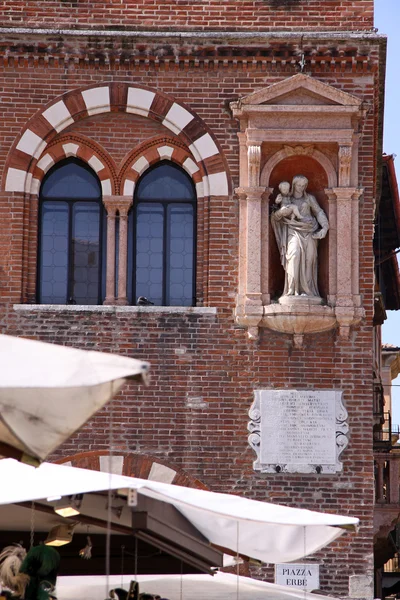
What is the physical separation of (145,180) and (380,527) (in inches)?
274

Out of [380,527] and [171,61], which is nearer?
[171,61]

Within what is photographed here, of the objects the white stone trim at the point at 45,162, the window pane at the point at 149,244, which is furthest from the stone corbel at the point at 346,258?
the white stone trim at the point at 45,162

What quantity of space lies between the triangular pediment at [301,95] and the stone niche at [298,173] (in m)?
0.01

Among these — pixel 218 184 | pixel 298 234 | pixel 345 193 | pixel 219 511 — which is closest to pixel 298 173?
pixel 345 193

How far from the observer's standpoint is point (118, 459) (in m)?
17.5

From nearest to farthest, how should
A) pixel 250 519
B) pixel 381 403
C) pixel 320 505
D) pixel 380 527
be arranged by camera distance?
1. pixel 250 519
2. pixel 320 505
3. pixel 380 527
4. pixel 381 403

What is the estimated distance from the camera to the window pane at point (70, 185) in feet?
60.3

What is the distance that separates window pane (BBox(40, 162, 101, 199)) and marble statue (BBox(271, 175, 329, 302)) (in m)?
2.45

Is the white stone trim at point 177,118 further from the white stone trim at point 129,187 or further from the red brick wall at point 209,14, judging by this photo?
the red brick wall at point 209,14

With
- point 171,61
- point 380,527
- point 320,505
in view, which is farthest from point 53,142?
point 380,527

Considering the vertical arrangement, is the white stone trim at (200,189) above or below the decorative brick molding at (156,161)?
below

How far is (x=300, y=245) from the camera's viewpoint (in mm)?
17750

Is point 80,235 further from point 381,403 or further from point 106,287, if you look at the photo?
point 381,403

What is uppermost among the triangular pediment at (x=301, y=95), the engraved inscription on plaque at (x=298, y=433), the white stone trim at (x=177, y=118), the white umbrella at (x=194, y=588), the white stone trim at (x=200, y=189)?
the triangular pediment at (x=301, y=95)
